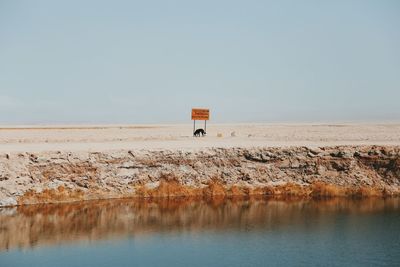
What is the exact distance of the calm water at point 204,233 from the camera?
542 inches

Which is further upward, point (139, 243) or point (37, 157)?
point (37, 157)

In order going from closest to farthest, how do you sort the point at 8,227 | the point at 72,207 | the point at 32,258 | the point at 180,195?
the point at 32,258 → the point at 8,227 → the point at 72,207 → the point at 180,195

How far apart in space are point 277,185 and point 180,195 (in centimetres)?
447

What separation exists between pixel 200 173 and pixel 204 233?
236 inches

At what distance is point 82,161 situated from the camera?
21625 mm

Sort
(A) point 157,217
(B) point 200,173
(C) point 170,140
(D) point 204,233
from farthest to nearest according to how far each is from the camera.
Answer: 1. (C) point 170,140
2. (B) point 200,173
3. (A) point 157,217
4. (D) point 204,233

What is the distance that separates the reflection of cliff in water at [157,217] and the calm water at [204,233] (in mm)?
31

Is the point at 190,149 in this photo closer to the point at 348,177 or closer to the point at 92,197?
the point at 92,197

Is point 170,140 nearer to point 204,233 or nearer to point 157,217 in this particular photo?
point 157,217

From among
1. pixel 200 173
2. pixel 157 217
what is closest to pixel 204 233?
pixel 157 217

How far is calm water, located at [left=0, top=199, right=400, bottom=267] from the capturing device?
1377 cm

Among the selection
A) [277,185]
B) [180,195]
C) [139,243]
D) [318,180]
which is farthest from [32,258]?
[318,180]

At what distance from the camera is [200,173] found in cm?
2272

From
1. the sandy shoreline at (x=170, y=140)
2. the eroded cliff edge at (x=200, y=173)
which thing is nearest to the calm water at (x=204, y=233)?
the eroded cliff edge at (x=200, y=173)
